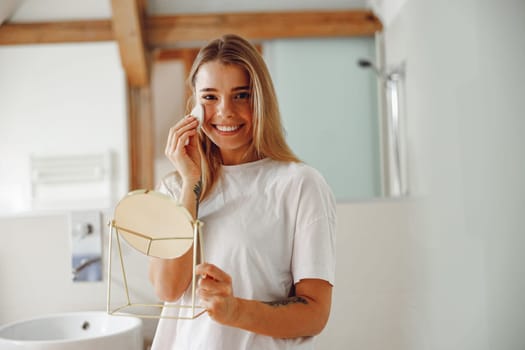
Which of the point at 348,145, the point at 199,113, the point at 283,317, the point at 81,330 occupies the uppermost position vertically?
the point at 348,145

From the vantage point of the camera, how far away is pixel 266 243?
2.85ft

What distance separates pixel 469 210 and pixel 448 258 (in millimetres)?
159

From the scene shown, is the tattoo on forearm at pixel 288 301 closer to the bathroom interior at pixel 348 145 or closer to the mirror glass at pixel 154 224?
the mirror glass at pixel 154 224

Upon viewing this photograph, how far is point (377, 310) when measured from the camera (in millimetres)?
1544

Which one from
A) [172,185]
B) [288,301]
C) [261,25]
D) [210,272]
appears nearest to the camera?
[210,272]

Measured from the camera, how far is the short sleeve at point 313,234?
2.77 ft

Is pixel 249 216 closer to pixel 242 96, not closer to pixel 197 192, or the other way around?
pixel 197 192

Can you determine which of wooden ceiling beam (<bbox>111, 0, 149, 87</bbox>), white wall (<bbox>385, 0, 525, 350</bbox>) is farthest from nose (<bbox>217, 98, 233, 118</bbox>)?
wooden ceiling beam (<bbox>111, 0, 149, 87</bbox>)

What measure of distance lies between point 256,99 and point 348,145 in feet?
5.51

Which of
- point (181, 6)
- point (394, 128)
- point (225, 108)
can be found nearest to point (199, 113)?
point (225, 108)

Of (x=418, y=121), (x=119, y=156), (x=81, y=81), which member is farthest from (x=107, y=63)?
(x=418, y=121)

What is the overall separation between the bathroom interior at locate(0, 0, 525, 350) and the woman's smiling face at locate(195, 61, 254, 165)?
69 centimetres

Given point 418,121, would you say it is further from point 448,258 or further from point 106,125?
point 106,125

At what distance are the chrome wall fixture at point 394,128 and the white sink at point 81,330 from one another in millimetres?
1050
